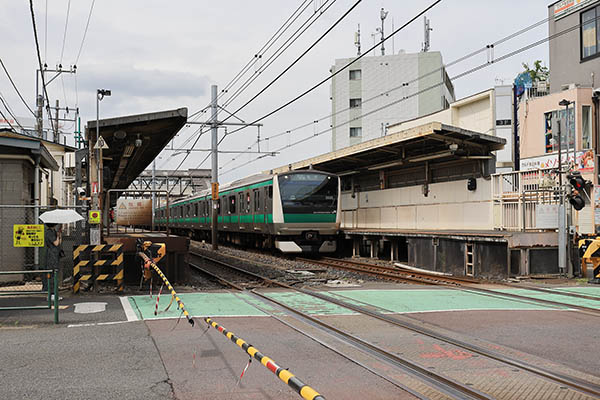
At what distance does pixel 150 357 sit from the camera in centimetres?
638

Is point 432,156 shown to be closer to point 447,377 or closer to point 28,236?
point 28,236

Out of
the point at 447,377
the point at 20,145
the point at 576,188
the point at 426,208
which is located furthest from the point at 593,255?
the point at 20,145

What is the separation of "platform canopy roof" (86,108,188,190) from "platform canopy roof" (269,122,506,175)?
7.79 metres

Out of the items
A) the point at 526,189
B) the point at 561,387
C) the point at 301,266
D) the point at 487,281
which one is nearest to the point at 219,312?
the point at 561,387

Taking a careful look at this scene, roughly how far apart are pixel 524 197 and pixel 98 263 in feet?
36.3

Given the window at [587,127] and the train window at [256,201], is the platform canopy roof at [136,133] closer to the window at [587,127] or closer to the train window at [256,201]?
the train window at [256,201]

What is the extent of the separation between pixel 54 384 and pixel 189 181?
55.6m

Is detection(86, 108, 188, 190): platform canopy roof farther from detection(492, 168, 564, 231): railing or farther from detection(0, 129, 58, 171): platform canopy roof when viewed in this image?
detection(492, 168, 564, 231): railing

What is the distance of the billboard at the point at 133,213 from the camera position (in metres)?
24.2

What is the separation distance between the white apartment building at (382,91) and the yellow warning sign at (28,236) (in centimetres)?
4466

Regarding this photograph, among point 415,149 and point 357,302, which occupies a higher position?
point 415,149

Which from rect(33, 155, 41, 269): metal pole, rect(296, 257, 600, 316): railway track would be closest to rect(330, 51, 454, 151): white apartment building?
rect(296, 257, 600, 316): railway track

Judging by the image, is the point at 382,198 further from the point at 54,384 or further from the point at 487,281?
the point at 54,384

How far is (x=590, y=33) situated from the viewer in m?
26.7
